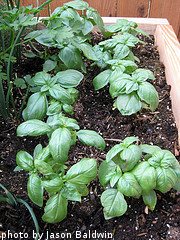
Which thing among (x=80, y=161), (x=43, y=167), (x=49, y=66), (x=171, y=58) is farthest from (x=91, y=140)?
(x=171, y=58)

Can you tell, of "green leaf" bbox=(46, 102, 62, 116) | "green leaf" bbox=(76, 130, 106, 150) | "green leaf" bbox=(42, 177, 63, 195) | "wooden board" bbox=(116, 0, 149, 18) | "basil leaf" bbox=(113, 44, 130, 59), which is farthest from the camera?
"wooden board" bbox=(116, 0, 149, 18)

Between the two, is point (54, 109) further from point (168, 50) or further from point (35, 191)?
point (168, 50)

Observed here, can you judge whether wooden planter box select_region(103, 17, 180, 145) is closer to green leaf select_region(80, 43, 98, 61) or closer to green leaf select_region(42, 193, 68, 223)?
green leaf select_region(80, 43, 98, 61)

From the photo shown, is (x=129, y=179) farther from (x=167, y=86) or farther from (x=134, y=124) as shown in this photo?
(x=167, y=86)

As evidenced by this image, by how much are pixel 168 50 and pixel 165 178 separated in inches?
35.6

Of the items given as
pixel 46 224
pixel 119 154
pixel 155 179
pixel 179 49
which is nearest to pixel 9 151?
pixel 46 224

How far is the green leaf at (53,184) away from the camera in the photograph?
89 cm

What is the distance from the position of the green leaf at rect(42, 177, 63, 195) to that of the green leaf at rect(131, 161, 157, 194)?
0.26 metres

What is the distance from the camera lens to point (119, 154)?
3.38 ft

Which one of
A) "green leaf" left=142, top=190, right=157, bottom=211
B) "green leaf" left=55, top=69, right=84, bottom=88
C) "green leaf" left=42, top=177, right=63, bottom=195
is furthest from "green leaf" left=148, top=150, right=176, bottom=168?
"green leaf" left=55, top=69, right=84, bottom=88

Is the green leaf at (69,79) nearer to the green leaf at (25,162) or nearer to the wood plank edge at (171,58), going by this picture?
the green leaf at (25,162)

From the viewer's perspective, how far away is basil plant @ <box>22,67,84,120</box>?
1.14 meters

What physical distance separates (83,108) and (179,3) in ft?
5.23

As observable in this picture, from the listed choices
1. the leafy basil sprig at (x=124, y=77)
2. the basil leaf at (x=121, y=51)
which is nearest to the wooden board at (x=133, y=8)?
the leafy basil sprig at (x=124, y=77)
